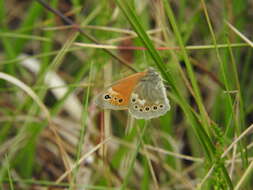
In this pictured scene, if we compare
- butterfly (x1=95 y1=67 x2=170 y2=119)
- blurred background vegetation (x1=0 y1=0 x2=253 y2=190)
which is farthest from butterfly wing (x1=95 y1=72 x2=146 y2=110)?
blurred background vegetation (x1=0 y1=0 x2=253 y2=190)

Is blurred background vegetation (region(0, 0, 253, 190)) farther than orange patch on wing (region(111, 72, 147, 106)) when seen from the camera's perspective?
Yes

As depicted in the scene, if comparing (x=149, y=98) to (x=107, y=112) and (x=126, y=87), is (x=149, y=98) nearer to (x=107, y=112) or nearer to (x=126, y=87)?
(x=126, y=87)

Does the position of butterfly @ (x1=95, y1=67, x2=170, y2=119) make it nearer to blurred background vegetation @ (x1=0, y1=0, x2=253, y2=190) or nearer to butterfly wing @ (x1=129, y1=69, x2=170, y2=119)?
butterfly wing @ (x1=129, y1=69, x2=170, y2=119)

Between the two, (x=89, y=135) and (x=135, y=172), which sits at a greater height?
(x=89, y=135)

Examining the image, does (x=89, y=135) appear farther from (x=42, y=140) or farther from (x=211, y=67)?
(x=211, y=67)

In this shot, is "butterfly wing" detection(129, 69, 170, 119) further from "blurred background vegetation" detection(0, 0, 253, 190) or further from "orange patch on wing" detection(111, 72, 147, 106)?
"blurred background vegetation" detection(0, 0, 253, 190)

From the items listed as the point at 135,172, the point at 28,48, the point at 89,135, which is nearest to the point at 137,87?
the point at 89,135

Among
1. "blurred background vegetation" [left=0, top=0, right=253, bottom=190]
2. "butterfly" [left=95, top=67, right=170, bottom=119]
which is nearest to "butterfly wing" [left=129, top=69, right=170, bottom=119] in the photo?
"butterfly" [left=95, top=67, right=170, bottom=119]
